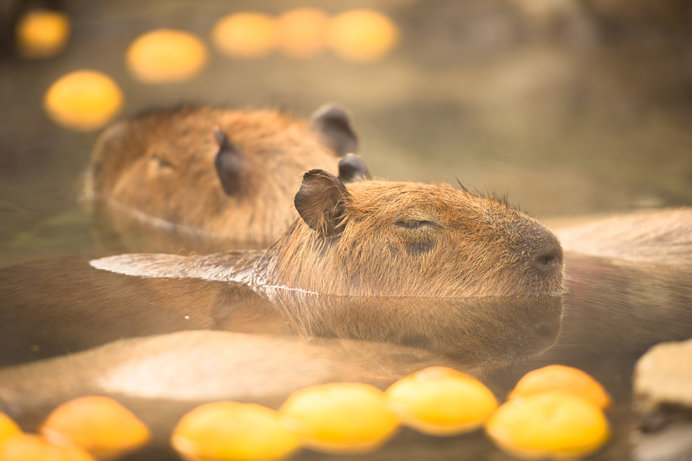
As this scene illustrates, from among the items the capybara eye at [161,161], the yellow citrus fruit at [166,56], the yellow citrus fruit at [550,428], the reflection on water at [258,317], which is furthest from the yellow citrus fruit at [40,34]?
the yellow citrus fruit at [550,428]

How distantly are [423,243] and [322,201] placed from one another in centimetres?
35

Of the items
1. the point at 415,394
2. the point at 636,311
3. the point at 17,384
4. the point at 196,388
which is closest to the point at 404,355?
the point at 415,394

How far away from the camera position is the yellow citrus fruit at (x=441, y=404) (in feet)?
7.17

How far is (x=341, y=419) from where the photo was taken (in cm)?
213

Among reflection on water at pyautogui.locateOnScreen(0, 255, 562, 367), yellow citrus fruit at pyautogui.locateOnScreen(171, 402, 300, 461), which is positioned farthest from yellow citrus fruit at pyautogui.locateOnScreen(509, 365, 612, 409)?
yellow citrus fruit at pyautogui.locateOnScreen(171, 402, 300, 461)

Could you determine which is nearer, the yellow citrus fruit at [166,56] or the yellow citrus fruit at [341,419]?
the yellow citrus fruit at [341,419]

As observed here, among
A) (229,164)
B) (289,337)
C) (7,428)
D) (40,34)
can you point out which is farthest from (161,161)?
(40,34)

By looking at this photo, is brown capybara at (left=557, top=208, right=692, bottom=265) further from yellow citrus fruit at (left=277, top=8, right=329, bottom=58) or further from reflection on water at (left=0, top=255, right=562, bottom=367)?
yellow citrus fruit at (left=277, top=8, right=329, bottom=58)

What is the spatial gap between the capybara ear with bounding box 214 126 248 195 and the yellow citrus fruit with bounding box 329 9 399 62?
4196 mm

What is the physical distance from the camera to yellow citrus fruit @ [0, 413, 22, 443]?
2.08 metres

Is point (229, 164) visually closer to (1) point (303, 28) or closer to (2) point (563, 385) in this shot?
(2) point (563, 385)

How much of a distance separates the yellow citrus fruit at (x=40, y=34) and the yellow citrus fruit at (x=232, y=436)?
6.05 m

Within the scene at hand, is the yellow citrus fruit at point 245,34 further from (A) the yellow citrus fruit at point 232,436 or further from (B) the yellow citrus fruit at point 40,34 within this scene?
(A) the yellow citrus fruit at point 232,436

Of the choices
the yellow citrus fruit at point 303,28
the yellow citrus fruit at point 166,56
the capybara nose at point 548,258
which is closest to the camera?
the capybara nose at point 548,258
